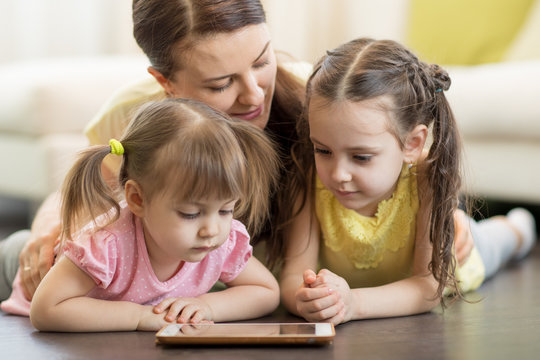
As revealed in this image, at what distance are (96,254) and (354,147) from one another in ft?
1.39

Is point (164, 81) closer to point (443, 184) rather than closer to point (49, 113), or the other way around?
point (443, 184)

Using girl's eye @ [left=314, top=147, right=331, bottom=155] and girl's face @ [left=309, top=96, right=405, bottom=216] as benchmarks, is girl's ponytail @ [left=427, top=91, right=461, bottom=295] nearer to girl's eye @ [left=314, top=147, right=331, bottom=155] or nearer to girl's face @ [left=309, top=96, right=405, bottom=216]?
girl's face @ [left=309, top=96, right=405, bottom=216]

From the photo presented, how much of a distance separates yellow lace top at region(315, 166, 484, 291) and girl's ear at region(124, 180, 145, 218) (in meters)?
0.36

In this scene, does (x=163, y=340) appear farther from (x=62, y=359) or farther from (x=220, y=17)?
(x=220, y=17)

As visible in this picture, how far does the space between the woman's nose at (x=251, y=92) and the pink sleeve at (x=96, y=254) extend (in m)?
0.35

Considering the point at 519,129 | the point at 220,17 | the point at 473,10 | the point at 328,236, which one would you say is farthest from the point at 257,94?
the point at 473,10

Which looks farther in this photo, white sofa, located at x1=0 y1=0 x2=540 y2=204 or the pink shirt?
white sofa, located at x1=0 y1=0 x2=540 y2=204

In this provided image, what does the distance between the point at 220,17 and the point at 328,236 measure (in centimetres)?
43

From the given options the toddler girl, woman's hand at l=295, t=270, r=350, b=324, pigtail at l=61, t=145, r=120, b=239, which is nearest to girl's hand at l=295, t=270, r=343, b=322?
woman's hand at l=295, t=270, r=350, b=324

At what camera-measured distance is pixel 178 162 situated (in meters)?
1.14

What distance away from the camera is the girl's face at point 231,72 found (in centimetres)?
136

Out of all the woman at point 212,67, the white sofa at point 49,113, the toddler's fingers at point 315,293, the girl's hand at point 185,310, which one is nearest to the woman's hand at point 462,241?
the woman at point 212,67

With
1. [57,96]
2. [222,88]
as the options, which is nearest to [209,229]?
[222,88]

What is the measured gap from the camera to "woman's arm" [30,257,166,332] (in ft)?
3.88
